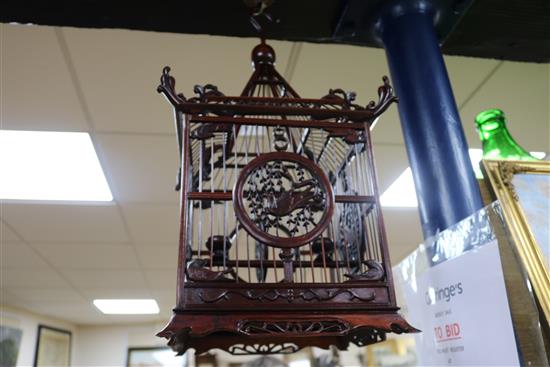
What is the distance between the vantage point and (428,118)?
81 centimetres

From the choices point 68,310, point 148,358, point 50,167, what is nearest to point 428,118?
point 50,167

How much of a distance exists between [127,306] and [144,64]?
154 inches

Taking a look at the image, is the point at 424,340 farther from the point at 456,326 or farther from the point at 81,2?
the point at 81,2

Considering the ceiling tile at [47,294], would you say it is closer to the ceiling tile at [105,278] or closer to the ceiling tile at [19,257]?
the ceiling tile at [105,278]

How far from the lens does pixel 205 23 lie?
0.96 m

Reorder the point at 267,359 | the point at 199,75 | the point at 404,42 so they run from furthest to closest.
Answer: the point at 267,359 → the point at 199,75 → the point at 404,42

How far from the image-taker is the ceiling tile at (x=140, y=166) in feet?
5.56

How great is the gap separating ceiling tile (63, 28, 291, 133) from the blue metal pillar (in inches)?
16.8

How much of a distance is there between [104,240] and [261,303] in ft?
7.91

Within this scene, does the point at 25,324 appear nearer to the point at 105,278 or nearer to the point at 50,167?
the point at 105,278

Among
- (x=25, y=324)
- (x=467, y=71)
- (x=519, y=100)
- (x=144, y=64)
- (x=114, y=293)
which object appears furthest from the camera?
(x=25, y=324)

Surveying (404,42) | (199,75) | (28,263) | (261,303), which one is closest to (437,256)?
(261,303)

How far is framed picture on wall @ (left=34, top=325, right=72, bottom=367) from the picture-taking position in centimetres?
470

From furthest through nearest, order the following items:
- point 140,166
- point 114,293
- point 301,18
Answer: point 114,293
point 140,166
point 301,18
